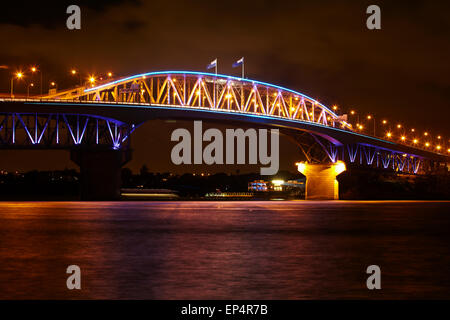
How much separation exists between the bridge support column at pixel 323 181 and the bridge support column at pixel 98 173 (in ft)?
139

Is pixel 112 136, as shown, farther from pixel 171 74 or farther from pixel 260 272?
pixel 260 272

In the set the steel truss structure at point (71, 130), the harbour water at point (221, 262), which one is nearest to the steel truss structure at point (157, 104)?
the steel truss structure at point (71, 130)

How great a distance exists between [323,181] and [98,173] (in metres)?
47.5

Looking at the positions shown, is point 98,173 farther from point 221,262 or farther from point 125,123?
point 221,262

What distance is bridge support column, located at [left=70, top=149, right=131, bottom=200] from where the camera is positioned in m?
74.4

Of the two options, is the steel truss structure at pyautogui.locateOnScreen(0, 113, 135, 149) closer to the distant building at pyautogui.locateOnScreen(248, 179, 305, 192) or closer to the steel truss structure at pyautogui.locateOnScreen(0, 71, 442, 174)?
the steel truss structure at pyautogui.locateOnScreen(0, 71, 442, 174)

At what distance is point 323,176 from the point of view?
10838 centimetres

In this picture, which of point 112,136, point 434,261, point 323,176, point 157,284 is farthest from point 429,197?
point 157,284

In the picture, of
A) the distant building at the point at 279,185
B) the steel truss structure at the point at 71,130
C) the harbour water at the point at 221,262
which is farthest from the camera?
the distant building at the point at 279,185

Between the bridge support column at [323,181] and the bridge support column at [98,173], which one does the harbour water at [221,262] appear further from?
the bridge support column at [323,181]

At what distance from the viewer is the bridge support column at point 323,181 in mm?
105594

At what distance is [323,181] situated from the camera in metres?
108

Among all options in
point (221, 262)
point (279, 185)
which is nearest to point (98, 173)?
point (221, 262)

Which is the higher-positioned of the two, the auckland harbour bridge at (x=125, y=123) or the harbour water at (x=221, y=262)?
the auckland harbour bridge at (x=125, y=123)
